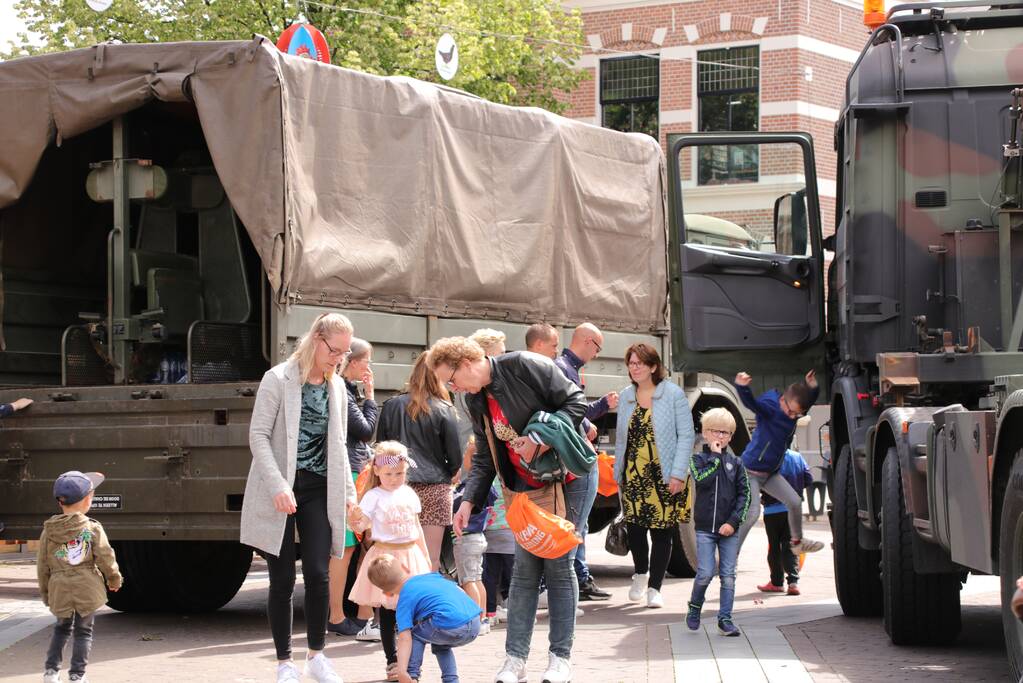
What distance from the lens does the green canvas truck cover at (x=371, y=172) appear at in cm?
973

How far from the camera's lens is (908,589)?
857 cm

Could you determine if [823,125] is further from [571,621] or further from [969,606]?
[571,621]

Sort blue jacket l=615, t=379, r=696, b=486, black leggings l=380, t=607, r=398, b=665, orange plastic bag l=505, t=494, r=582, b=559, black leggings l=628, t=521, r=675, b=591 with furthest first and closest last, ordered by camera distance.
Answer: black leggings l=628, t=521, r=675, b=591
blue jacket l=615, t=379, r=696, b=486
black leggings l=380, t=607, r=398, b=665
orange plastic bag l=505, t=494, r=582, b=559

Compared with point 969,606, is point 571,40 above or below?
above

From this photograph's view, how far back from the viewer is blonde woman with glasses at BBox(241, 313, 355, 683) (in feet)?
24.8

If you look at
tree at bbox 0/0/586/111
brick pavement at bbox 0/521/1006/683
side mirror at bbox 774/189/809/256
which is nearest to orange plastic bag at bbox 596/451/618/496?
brick pavement at bbox 0/521/1006/683

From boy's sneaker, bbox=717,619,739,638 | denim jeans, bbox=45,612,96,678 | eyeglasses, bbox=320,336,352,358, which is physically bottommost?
boy's sneaker, bbox=717,619,739,638

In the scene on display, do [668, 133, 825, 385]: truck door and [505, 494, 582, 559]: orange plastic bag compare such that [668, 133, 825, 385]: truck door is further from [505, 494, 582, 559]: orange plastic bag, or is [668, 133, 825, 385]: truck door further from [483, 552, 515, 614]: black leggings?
[505, 494, 582, 559]: orange plastic bag

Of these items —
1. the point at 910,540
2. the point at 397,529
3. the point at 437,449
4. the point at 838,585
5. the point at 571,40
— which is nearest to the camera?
the point at 397,529

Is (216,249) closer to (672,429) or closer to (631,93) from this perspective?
(672,429)

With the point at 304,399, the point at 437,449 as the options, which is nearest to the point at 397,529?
the point at 304,399

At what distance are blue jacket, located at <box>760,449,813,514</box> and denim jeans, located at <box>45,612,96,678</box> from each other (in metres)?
5.66

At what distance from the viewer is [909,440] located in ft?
27.3

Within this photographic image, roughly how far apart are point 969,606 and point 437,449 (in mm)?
3871
